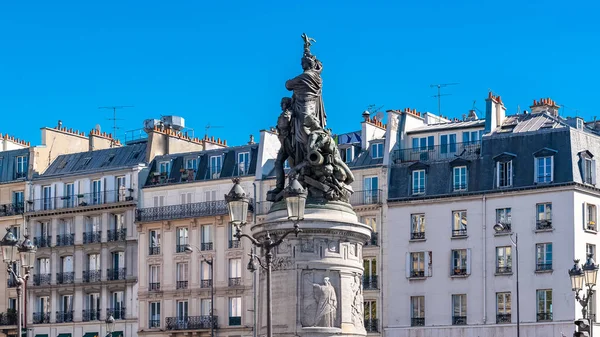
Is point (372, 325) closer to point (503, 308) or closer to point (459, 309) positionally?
point (459, 309)

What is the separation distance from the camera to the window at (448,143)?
86.3 meters

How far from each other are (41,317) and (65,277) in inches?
129

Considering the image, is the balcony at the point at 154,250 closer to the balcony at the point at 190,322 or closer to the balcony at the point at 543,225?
the balcony at the point at 190,322

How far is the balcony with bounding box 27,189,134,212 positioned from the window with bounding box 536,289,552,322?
27840 mm

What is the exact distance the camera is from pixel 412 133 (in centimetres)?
8788

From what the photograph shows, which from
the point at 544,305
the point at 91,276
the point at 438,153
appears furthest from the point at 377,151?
the point at 91,276

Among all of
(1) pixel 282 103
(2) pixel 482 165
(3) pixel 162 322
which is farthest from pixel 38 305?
(1) pixel 282 103

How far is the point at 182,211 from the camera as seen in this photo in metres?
93.8

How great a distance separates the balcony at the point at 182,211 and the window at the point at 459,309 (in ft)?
50.8

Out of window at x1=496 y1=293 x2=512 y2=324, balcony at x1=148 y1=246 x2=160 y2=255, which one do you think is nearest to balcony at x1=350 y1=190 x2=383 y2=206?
window at x1=496 y1=293 x2=512 y2=324

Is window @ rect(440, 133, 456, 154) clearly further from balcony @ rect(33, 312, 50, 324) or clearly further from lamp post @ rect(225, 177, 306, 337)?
lamp post @ rect(225, 177, 306, 337)

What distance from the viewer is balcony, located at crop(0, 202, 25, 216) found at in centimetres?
10138

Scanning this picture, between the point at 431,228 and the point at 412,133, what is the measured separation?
6.20 meters

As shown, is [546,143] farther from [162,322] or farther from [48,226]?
[48,226]
